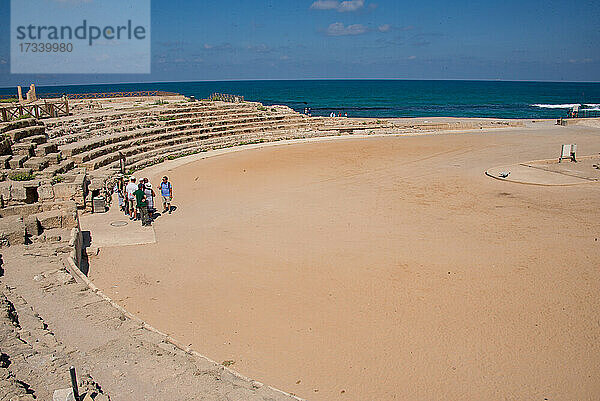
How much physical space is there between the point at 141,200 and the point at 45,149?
6.84 metres

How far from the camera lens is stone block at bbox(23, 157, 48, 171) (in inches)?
562

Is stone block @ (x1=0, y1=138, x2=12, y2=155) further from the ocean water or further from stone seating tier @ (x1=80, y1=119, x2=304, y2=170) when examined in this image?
the ocean water

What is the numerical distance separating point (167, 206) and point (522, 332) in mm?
9916

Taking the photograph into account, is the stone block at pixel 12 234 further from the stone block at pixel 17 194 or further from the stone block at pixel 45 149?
the stone block at pixel 45 149

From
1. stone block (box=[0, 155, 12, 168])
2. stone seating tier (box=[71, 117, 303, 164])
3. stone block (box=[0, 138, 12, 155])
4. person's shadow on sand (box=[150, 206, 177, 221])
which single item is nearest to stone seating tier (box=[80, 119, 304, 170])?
stone seating tier (box=[71, 117, 303, 164])

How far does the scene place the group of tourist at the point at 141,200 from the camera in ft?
38.5

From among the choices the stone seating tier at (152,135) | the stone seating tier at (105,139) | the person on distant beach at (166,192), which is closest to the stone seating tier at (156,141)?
the stone seating tier at (152,135)

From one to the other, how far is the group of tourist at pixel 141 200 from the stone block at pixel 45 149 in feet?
14.2

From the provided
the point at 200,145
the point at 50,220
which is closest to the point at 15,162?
the point at 50,220

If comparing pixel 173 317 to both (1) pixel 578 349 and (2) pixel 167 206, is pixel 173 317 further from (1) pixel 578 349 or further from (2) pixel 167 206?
(2) pixel 167 206

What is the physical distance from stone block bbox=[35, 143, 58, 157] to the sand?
16.0 feet

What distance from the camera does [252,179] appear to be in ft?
59.2

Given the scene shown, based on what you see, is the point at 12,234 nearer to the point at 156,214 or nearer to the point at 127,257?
the point at 127,257

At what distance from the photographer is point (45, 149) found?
A: 16.2 meters
